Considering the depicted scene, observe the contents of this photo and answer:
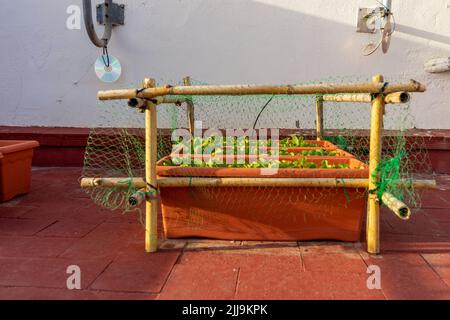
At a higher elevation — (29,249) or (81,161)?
(81,161)

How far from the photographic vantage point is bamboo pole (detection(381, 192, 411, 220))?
225 centimetres

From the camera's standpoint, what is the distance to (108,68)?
209 inches

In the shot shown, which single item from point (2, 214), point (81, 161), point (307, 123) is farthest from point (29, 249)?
point (307, 123)

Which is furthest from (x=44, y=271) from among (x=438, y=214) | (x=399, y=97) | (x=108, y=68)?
(x=108, y=68)

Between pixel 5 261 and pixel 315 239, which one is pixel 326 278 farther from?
pixel 5 261

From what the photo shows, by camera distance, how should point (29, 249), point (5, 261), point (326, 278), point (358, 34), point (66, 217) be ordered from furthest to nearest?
point (358, 34) → point (66, 217) → point (29, 249) → point (5, 261) → point (326, 278)

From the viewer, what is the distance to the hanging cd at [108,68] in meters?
5.33

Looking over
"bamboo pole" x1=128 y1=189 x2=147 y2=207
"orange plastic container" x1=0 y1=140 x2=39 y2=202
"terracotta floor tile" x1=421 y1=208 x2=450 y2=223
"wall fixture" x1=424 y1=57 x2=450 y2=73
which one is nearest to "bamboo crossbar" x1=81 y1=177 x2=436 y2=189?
"bamboo pole" x1=128 y1=189 x2=147 y2=207

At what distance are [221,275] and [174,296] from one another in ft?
1.10

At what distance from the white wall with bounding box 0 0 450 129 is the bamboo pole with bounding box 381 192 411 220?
3028 millimetres

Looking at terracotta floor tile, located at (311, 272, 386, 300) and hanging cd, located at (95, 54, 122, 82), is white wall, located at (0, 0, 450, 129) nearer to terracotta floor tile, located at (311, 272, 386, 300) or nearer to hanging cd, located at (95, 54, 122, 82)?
hanging cd, located at (95, 54, 122, 82)

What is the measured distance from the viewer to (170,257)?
102 inches

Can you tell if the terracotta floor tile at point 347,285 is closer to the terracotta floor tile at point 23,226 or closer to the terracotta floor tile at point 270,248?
the terracotta floor tile at point 270,248

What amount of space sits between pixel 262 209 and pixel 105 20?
3.31 m
